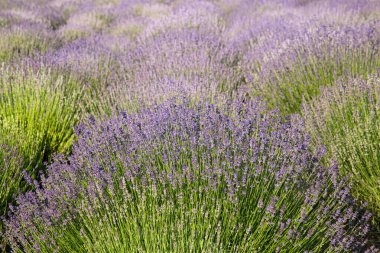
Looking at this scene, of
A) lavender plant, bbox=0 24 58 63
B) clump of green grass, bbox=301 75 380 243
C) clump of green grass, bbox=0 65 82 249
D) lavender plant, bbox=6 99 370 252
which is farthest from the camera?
lavender plant, bbox=0 24 58 63

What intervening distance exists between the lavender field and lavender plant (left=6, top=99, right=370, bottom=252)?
1 centimetres

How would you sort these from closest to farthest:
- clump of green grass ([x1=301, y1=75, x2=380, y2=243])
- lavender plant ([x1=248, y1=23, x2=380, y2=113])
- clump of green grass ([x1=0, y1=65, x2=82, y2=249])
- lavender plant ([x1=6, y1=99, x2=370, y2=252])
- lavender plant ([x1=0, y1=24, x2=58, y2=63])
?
lavender plant ([x1=6, y1=99, x2=370, y2=252]) < clump of green grass ([x1=301, y1=75, x2=380, y2=243]) < clump of green grass ([x1=0, y1=65, x2=82, y2=249]) < lavender plant ([x1=248, y1=23, x2=380, y2=113]) < lavender plant ([x1=0, y1=24, x2=58, y2=63])

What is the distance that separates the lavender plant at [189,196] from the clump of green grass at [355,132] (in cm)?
22

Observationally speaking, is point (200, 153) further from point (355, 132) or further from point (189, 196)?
point (355, 132)

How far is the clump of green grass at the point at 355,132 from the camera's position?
8.02ft

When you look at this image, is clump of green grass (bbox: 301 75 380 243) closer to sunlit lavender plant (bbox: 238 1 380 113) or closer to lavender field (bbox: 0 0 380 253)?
lavender field (bbox: 0 0 380 253)

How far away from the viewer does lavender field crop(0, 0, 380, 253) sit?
1.86 metres

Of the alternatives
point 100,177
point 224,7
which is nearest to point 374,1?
point 224,7

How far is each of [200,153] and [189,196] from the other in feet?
1.07

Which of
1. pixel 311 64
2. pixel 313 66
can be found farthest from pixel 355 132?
pixel 311 64

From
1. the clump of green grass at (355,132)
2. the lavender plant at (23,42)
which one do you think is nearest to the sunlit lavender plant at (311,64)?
the clump of green grass at (355,132)

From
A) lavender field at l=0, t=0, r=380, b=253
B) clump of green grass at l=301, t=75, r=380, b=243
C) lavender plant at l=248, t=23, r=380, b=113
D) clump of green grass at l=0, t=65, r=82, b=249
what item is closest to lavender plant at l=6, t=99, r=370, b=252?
lavender field at l=0, t=0, r=380, b=253

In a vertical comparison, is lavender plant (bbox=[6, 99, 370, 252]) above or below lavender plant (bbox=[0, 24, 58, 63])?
above

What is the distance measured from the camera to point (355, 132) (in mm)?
2629
